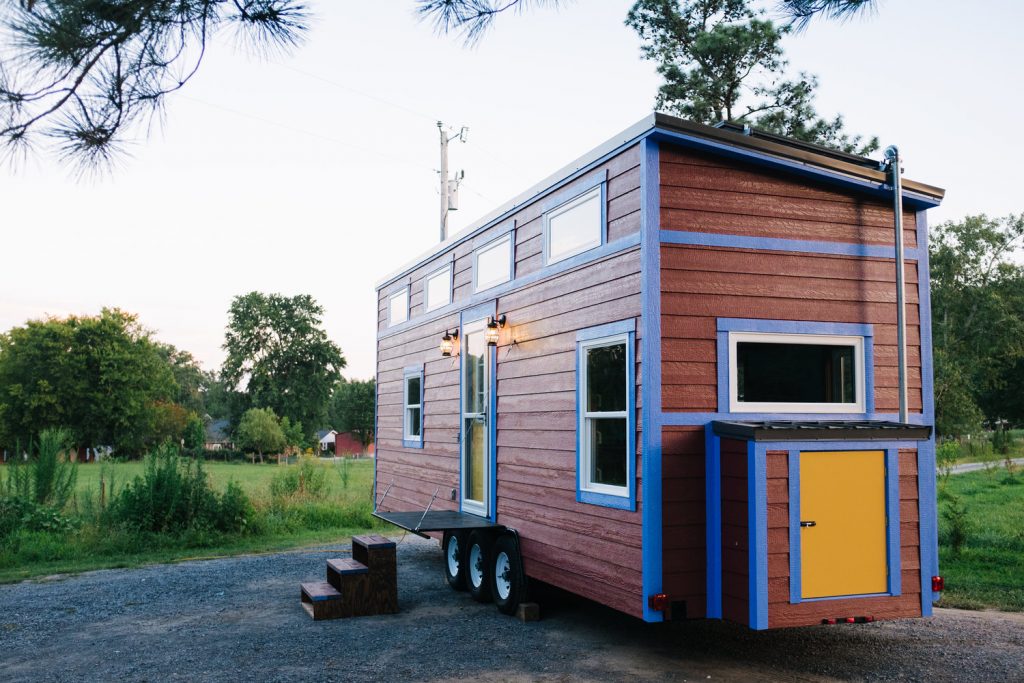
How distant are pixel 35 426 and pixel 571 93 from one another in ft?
140

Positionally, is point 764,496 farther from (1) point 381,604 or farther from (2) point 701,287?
(1) point 381,604

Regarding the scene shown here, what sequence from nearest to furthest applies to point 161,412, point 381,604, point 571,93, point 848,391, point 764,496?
1. point 764,496
2. point 848,391
3. point 381,604
4. point 571,93
5. point 161,412

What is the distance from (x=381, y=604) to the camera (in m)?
7.52

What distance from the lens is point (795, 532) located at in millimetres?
5082

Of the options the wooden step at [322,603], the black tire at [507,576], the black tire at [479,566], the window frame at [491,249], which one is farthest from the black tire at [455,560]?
the window frame at [491,249]

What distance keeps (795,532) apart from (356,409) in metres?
67.3

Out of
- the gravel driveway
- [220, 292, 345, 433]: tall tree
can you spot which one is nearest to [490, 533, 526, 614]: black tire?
the gravel driveway

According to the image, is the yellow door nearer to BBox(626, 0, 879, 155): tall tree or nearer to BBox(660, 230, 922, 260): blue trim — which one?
BBox(660, 230, 922, 260): blue trim

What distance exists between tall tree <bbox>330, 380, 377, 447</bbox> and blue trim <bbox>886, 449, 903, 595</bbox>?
64.2 m

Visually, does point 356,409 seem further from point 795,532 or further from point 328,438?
point 795,532

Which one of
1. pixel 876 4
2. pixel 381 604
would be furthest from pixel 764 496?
pixel 381 604

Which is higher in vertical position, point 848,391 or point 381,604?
point 848,391

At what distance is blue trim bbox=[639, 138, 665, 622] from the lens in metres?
5.30

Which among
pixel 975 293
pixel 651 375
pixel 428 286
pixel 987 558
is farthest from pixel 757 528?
pixel 975 293
